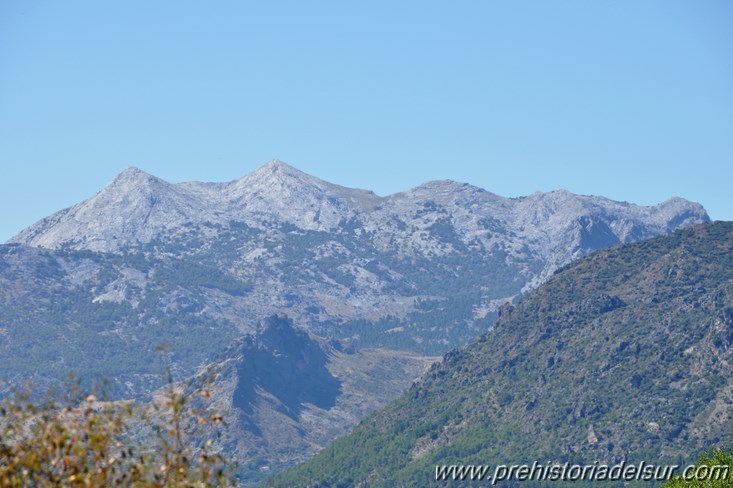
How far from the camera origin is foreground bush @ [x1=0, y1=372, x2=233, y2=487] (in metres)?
47.5

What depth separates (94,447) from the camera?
48.7m

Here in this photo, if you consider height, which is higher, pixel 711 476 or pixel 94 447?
pixel 94 447

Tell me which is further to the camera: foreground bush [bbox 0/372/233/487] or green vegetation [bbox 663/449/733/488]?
green vegetation [bbox 663/449/733/488]

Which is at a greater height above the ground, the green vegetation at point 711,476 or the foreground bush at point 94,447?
the foreground bush at point 94,447

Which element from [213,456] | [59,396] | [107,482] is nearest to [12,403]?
[59,396]

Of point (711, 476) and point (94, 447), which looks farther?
point (711, 476)

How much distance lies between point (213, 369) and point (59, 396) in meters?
6.35

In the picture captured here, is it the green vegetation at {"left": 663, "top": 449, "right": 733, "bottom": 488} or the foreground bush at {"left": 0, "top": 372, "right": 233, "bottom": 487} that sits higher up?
the foreground bush at {"left": 0, "top": 372, "right": 233, "bottom": 487}

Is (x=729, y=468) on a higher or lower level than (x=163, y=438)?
lower

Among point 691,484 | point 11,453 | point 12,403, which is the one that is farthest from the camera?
point 691,484

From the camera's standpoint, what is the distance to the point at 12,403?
166ft

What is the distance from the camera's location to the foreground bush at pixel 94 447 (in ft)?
156

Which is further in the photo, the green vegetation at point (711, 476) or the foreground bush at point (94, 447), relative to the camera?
the green vegetation at point (711, 476)

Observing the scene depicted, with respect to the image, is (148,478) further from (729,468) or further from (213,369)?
(729,468)
